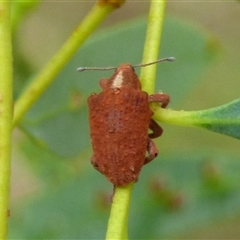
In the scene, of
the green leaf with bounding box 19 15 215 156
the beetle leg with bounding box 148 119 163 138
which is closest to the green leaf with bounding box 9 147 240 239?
the green leaf with bounding box 19 15 215 156

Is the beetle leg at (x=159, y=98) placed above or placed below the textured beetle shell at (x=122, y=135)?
above

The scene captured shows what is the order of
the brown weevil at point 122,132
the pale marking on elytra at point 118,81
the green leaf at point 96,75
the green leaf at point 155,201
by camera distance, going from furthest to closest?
the green leaf at point 155,201 < the green leaf at point 96,75 < the pale marking on elytra at point 118,81 < the brown weevil at point 122,132

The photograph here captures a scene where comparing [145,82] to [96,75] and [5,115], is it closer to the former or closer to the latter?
[5,115]

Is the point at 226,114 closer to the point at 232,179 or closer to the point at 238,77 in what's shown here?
the point at 232,179

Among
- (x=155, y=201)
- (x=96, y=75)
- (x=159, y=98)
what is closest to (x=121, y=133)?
(x=159, y=98)

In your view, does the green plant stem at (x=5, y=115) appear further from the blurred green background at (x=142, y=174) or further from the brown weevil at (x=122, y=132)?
the blurred green background at (x=142, y=174)

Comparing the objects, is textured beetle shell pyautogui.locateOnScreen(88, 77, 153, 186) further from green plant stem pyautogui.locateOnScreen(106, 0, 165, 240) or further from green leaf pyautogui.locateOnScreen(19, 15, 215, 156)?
green leaf pyautogui.locateOnScreen(19, 15, 215, 156)

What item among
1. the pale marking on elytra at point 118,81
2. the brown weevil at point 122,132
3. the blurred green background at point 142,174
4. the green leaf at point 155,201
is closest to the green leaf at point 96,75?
the blurred green background at point 142,174
